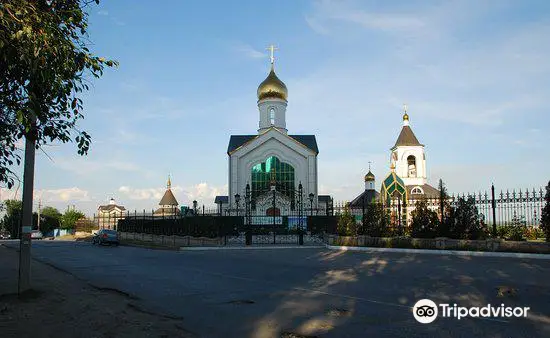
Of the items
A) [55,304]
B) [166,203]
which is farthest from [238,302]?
[166,203]

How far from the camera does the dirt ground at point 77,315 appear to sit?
7188mm

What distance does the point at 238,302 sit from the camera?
9359 mm

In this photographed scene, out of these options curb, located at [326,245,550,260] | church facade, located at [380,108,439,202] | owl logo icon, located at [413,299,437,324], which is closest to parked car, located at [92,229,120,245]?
curb, located at [326,245,550,260]

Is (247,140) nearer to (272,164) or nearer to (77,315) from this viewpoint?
(272,164)

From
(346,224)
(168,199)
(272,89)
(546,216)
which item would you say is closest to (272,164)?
(272,89)

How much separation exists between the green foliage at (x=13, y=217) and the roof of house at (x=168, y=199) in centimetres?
2005

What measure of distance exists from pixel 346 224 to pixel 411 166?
4147 cm

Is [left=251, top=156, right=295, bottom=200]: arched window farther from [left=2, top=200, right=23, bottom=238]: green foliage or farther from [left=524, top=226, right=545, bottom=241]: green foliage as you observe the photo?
[left=2, top=200, right=23, bottom=238]: green foliage

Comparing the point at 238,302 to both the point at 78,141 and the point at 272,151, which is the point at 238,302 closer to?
the point at 78,141

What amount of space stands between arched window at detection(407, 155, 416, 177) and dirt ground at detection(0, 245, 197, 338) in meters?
57.6

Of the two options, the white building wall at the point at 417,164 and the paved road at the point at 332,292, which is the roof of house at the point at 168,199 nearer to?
the white building wall at the point at 417,164

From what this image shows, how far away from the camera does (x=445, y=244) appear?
65.8ft

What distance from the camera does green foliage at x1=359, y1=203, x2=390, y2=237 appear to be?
24.0m

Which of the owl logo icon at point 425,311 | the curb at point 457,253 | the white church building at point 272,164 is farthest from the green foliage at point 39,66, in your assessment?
the white church building at point 272,164
